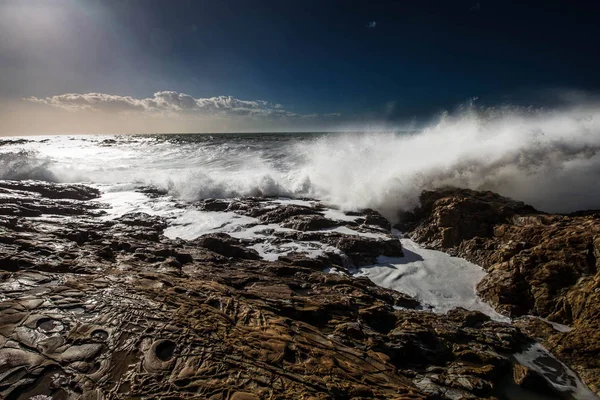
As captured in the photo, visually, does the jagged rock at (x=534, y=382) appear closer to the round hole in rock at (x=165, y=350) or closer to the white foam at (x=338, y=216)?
the round hole in rock at (x=165, y=350)

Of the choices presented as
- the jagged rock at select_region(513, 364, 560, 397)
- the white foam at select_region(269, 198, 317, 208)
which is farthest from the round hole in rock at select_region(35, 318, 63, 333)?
the white foam at select_region(269, 198, 317, 208)

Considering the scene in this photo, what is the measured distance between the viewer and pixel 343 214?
1366cm

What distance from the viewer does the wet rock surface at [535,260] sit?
5.93m

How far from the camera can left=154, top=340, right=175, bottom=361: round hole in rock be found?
9.35ft

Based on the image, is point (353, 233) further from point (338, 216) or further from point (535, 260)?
point (535, 260)

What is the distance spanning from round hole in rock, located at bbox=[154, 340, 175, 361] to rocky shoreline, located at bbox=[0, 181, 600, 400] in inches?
0.5

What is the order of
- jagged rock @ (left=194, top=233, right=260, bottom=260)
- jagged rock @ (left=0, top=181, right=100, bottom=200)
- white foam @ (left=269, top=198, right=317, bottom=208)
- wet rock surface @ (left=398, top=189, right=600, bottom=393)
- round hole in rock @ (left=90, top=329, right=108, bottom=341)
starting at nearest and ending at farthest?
round hole in rock @ (left=90, top=329, right=108, bottom=341)
wet rock surface @ (left=398, top=189, right=600, bottom=393)
jagged rock @ (left=194, top=233, right=260, bottom=260)
white foam @ (left=269, top=198, right=317, bottom=208)
jagged rock @ (left=0, top=181, right=100, bottom=200)

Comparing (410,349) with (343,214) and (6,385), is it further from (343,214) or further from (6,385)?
Result: (343,214)

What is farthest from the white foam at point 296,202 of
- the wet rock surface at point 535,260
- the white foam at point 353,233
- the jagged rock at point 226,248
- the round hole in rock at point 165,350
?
the round hole in rock at point 165,350

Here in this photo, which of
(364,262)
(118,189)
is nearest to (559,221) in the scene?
(364,262)

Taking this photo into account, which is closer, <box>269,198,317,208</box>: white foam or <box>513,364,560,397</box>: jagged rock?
<box>513,364,560,397</box>: jagged rock

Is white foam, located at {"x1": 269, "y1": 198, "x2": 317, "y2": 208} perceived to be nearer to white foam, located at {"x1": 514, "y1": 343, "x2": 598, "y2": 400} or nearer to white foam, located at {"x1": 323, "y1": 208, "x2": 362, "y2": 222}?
white foam, located at {"x1": 323, "y1": 208, "x2": 362, "y2": 222}

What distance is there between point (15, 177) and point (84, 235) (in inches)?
821

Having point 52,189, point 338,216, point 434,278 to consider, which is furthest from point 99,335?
point 52,189
